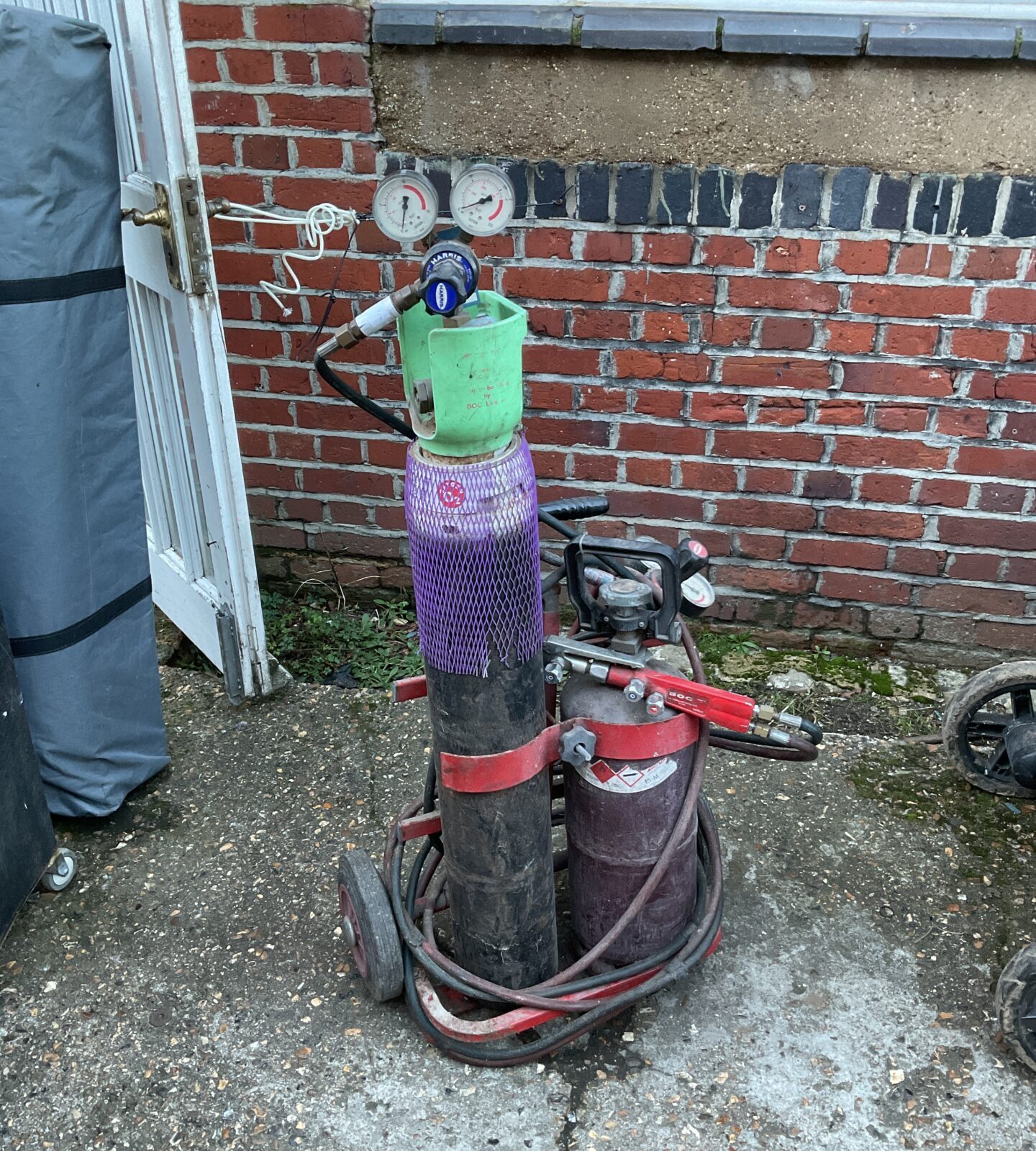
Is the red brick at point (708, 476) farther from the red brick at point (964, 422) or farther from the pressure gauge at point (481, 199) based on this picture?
the pressure gauge at point (481, 199)

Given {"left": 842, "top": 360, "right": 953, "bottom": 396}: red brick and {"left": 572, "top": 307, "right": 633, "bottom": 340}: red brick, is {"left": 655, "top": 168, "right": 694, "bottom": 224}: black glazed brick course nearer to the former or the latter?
{"left": 572, "top": 307, "right": 633, "bottom": 340}: red brick

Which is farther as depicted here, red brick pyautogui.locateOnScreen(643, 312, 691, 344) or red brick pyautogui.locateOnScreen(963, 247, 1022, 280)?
red brick pyautogui.locateOnScreen(643, 312, 691, 344)

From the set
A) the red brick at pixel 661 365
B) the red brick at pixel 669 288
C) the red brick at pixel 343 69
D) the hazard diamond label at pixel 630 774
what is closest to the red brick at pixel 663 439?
the red brick at pixel 661 365

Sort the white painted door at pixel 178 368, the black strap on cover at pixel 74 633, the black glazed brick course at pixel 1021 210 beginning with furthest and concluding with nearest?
the black glazed brick course at pixel 1021 210, the black strap on cover at pixel 74 633, the white painted door at pixel 178 368

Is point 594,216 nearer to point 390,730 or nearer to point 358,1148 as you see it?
point 390,730

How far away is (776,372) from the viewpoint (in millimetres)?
2963

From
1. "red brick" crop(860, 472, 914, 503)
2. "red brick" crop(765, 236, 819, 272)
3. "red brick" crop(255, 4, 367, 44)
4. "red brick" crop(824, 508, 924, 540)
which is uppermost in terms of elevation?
"red brick" crop(255, 4, 367, 44)

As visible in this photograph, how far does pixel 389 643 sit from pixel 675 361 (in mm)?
1239

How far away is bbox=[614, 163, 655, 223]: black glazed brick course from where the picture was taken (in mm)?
2783

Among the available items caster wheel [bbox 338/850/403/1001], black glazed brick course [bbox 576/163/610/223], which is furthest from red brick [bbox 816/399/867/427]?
caster wheel [bbox 338/850/403/1001]

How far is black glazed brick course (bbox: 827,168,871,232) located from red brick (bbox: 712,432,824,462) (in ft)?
1.90

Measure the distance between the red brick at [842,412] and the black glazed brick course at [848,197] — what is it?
0.46 m

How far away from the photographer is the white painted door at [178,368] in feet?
7.79

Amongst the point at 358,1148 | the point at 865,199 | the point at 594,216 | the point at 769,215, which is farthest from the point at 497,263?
the point at 358,1148
